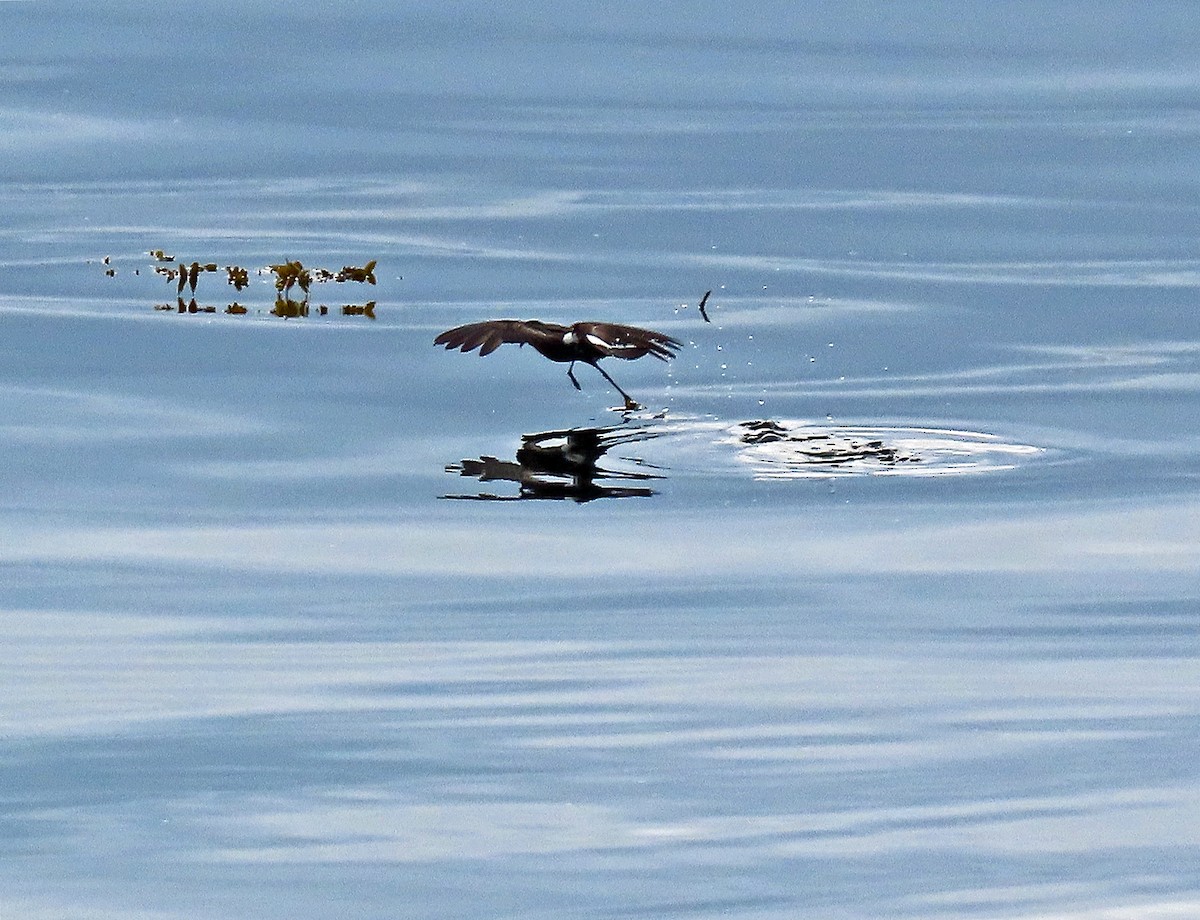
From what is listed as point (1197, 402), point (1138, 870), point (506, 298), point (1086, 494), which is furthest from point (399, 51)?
point (1138, 870)

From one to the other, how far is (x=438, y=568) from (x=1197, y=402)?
387 cm

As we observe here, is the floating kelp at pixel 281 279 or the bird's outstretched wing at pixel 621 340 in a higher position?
the floating kelp at pixel 281 279

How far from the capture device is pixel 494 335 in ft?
31.6

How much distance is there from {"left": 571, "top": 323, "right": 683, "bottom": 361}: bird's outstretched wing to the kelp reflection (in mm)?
319

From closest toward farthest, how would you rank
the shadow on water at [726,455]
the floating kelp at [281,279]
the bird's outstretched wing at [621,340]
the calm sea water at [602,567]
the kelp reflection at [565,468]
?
the calm sea water at [602,567] → the kelp reflection at [565,468] → the shadow on water at [726,455] → the bird's outstretched wing at [621,340] → the floating kelp at [281,279]

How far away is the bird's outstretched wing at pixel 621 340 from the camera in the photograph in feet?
31.8

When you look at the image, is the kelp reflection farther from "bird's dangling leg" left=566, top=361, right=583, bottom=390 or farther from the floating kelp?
the floating kelp

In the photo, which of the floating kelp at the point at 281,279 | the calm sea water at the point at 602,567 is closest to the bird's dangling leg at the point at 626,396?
the calm sea water at the point at 602,567

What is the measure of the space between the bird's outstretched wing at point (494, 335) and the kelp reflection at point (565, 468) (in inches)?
15.0

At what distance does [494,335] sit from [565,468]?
2.07 feet

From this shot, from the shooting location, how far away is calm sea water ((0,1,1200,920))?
5684 millimetres

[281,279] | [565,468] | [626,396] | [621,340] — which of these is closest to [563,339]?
[621,340]

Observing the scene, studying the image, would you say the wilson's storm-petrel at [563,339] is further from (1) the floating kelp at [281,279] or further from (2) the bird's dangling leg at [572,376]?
(1) the floating kelp at [281,279]

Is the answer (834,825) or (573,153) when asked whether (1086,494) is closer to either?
(834,825)
